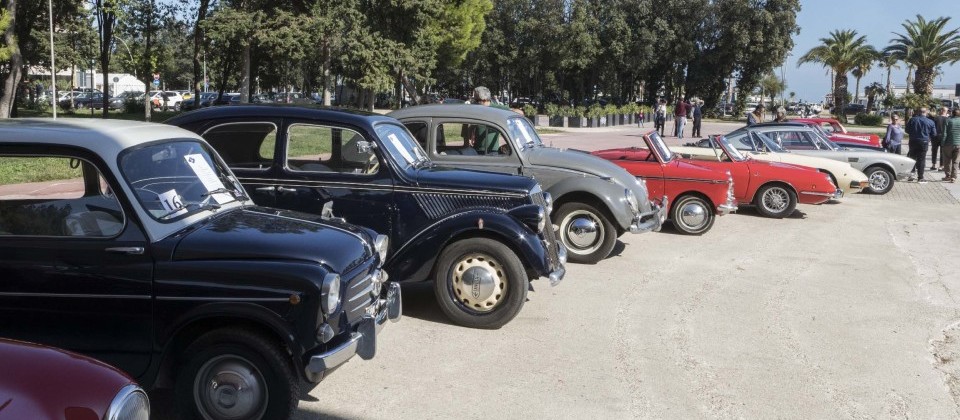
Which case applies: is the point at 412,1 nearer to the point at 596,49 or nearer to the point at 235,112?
the point at 596,49

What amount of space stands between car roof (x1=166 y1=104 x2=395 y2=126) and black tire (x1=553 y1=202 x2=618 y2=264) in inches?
113

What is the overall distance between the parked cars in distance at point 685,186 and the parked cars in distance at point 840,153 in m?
4.86

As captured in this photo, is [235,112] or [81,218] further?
[235,112]

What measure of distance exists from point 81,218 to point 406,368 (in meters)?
2.32

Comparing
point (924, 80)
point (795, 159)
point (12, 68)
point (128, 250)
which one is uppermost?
point (924, 80)

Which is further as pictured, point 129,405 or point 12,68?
point 12,68

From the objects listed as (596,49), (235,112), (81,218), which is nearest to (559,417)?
(81,218)

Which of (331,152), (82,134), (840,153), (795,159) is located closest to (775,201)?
(795,159)

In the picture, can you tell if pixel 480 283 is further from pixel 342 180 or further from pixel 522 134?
pixel 522 134

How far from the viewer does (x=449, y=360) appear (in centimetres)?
574

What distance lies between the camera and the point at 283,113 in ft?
22.2

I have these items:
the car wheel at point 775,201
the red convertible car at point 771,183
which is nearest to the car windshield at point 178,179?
the red convertible car at point 771,183

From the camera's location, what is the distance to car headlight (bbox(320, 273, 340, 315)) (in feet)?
13.4

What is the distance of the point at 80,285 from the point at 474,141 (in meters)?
5.51
